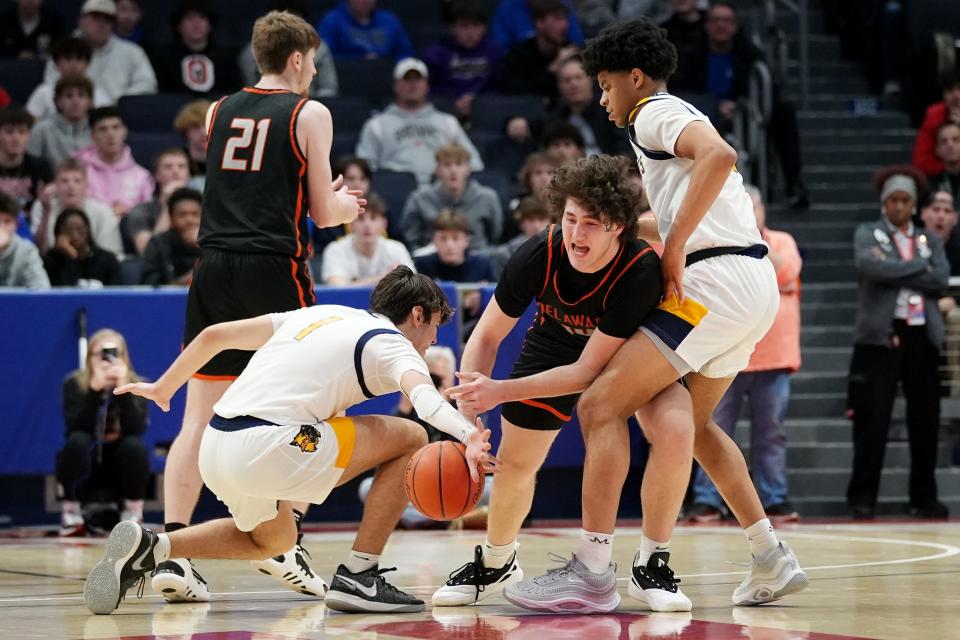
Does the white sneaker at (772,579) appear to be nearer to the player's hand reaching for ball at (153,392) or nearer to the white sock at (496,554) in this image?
the white sock at (496,554)

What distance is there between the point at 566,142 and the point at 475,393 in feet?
23.0

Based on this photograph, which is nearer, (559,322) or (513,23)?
(559,322)

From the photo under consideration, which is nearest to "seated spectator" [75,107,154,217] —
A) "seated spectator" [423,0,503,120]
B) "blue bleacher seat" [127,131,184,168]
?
"blue bleacher seat" [127,131,184,168]

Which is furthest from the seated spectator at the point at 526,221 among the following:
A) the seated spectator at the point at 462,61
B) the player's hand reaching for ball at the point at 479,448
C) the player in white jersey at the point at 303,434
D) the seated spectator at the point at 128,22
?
the player's hand reaching for ball at the point at 479,448

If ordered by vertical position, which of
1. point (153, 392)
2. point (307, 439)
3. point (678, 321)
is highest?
point (678, 321)

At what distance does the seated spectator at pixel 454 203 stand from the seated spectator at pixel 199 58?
2637 millimetres

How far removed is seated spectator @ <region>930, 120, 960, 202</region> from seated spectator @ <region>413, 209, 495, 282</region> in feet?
13.3

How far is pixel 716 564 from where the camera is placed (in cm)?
678

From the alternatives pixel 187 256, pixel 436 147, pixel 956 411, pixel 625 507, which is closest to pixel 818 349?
pixel 956 411

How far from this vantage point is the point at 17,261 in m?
9.50

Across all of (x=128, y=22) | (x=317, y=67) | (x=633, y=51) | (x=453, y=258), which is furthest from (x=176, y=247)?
(x=633, y=51)

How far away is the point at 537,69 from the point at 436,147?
1.73 metres

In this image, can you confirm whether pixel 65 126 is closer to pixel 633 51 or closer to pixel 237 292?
pixel 237 292

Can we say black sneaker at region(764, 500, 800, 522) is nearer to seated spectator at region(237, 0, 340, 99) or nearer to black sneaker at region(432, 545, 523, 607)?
black sneaker at region(432, 545, 523, 607)
